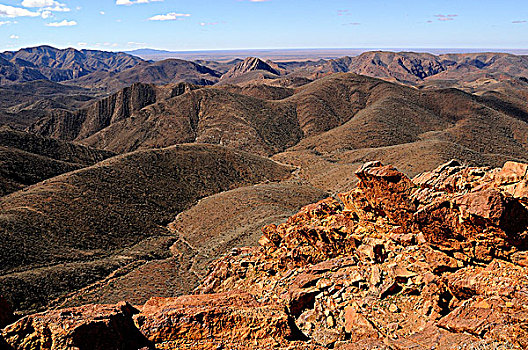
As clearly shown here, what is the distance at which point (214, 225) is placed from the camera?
50.5m

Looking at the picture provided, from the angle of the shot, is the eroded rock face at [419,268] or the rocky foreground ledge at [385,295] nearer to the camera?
the rocky foreground ledge at [385,295]

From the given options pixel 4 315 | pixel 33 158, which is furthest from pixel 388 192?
pixel 33 158

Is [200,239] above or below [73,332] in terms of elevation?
below

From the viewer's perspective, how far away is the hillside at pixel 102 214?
35281 mm

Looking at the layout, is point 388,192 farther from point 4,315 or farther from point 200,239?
point 200,239

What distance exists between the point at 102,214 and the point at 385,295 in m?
46.7

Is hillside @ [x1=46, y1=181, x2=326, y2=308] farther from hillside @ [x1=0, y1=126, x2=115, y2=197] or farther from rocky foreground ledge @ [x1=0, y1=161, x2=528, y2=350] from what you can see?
hillside @ [x1=0, y1=126, x2=115, y2=197]

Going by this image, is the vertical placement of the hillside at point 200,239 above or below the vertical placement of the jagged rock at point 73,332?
below

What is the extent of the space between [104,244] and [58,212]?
28.9 ft

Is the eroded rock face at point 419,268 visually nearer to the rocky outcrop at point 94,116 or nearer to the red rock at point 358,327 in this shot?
the red rock at point 358,327

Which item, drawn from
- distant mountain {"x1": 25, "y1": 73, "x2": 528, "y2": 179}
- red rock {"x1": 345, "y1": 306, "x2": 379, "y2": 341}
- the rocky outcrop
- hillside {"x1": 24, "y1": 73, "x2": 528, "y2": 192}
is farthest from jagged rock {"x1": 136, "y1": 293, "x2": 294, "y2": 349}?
the rocky outcrop

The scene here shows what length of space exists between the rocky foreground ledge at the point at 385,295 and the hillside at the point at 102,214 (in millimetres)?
25689

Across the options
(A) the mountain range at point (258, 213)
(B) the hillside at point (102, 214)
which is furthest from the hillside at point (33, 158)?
(B) the hillside at point (102, 214)

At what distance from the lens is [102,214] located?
5109 cm
